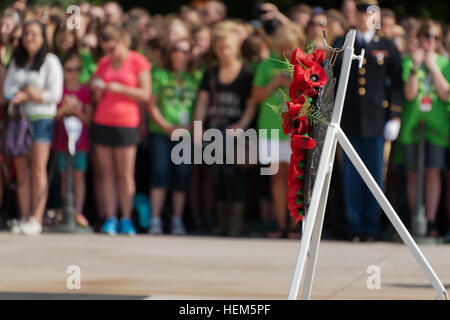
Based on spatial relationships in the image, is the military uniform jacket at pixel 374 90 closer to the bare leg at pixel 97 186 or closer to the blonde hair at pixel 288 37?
the blonde hair at pixel 288 37

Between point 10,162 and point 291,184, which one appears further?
point 10,162

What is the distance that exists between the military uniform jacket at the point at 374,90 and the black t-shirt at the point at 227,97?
1.06m

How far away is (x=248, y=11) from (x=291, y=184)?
1960 centimetres

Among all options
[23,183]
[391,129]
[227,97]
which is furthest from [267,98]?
[23,183]

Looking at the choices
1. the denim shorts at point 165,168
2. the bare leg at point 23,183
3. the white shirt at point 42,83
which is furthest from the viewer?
the bare leg at point 23,183

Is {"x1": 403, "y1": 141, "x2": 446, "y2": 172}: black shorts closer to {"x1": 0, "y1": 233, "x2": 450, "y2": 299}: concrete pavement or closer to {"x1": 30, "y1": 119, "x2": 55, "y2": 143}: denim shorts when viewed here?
{"x1": 0, "y1": 233, "x2": 450, "y2": 299}: concrete pavement

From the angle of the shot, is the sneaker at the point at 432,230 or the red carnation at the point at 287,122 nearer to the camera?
the red carnation at the point at 287,122

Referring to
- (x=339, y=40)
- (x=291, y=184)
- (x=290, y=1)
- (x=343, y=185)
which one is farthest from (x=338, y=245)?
(x=290, y=1)

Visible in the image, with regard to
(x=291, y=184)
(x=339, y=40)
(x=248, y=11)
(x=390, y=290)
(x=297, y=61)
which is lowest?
(x=390, y=290)

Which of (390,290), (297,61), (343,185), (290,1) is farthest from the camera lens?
(290,1)

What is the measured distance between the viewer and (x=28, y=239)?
10562 mm

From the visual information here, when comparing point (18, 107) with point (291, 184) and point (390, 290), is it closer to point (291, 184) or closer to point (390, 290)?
point (390, 290)

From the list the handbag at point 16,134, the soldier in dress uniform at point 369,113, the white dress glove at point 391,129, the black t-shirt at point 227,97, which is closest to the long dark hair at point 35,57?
the handbag at point 16,134

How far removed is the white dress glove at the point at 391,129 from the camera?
10.4 metres
